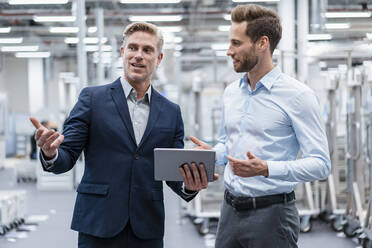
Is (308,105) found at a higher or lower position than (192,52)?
lower

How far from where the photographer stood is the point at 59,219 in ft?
22.8

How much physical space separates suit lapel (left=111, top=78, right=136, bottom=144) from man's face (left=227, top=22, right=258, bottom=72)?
478 millimetres

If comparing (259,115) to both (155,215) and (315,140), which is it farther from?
(155,215)

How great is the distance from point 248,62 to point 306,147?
0.41m

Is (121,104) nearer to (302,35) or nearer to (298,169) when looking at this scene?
(298,169)

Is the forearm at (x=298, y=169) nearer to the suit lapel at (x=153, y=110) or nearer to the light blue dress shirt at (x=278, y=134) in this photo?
the light blue dress shirt at (x=278, y=134)

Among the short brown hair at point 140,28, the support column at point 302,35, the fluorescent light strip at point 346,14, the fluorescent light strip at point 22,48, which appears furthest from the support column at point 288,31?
the fluorescent light strip at point 22,48

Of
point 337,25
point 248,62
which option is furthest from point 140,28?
point 337,25

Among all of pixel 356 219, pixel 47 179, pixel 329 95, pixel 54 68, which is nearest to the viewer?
pixel 356 219

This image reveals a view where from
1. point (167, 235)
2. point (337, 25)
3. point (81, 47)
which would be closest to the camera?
point (81, 47)

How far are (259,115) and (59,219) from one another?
5.61m

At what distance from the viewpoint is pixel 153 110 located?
6.67 feet

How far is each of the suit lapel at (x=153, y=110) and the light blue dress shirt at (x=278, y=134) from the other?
31 centimetres

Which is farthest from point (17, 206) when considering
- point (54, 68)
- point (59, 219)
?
point (54, 68)
